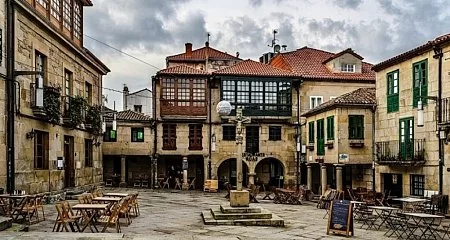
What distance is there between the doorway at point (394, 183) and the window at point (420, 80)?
10.8 feet

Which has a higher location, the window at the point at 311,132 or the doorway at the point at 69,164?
the window at the point at 311,132

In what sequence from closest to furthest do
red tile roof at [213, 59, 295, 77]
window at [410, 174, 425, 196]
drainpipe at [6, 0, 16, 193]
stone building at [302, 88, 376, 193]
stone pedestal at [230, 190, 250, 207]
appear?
drainpipe at [6, 0, 16, 193] → stone pedestal at [230, 190, 250, 207] → window at [410, 174, 425, 196] → stone building at [302, 88, 376, 193] → red tile roof at [213, 59, 295, 77]

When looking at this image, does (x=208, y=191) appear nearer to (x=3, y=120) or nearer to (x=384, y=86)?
(x=384, y=86)

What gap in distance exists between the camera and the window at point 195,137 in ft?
105

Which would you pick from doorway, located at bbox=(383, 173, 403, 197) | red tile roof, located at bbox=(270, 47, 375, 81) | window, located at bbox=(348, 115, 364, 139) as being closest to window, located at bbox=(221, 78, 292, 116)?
red tile roof, located at bbox=(270, 47, 375, 81)

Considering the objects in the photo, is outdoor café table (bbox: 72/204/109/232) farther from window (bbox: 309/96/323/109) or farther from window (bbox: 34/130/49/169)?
window (bbox: 309/96/323/109)

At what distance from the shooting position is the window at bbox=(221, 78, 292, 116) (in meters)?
32.0

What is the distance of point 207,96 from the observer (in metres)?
31.8

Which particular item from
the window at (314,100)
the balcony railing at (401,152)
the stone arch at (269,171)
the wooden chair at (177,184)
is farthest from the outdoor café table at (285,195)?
the stone arch at (269,171)

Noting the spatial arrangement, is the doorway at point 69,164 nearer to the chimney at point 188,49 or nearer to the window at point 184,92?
the window at point 184,92

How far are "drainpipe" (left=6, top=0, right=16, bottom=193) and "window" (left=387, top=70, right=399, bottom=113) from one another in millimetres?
13852

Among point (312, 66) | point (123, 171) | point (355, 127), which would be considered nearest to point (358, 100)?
point (355, 127)

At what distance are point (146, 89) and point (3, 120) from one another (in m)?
32.1

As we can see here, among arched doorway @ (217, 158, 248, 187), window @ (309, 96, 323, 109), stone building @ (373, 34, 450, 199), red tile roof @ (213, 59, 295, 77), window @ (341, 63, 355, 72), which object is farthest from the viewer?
arched doorway @ (217, 158, 248, 187)
